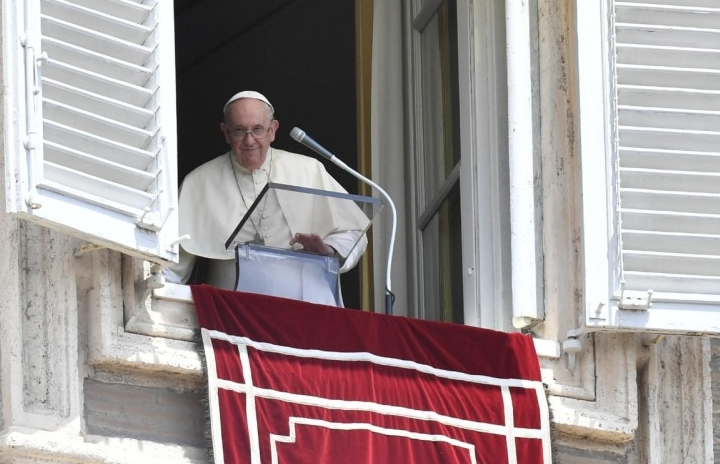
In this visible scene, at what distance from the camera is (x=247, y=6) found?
11.9 metres

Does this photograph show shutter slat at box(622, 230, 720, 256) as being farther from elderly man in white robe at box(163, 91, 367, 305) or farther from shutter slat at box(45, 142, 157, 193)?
shutter slat at box(45, 142, 157, 193)

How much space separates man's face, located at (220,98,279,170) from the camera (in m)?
9.45

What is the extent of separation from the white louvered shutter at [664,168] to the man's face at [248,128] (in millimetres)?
1372

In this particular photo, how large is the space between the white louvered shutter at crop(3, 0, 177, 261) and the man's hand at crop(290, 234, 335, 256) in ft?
2.45

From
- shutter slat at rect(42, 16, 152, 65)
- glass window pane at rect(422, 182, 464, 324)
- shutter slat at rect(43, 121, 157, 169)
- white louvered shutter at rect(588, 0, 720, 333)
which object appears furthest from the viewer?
glass window pane at rect(422, 182, 464, 324)

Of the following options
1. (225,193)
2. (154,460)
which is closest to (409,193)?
(225,193)

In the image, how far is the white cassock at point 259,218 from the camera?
8.58 m

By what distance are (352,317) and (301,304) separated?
0.16m

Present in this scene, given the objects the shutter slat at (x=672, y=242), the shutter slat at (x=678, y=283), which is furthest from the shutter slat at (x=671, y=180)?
the shutter slat at (x=678, y=283)

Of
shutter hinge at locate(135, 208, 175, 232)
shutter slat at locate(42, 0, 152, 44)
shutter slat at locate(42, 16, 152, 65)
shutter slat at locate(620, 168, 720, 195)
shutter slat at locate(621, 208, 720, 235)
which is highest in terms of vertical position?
shutter slat at locate(42, 0, 152, 44)

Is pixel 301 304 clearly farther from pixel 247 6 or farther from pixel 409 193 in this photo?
pixel 247 6

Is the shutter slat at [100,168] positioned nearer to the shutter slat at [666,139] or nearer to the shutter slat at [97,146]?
the shutter slat at [97,146]

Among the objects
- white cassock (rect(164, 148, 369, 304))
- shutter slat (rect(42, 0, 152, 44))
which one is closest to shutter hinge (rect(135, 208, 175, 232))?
shutter slat (rect(42, 0, 152, 44))

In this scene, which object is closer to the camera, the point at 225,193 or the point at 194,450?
the point at 194,450
